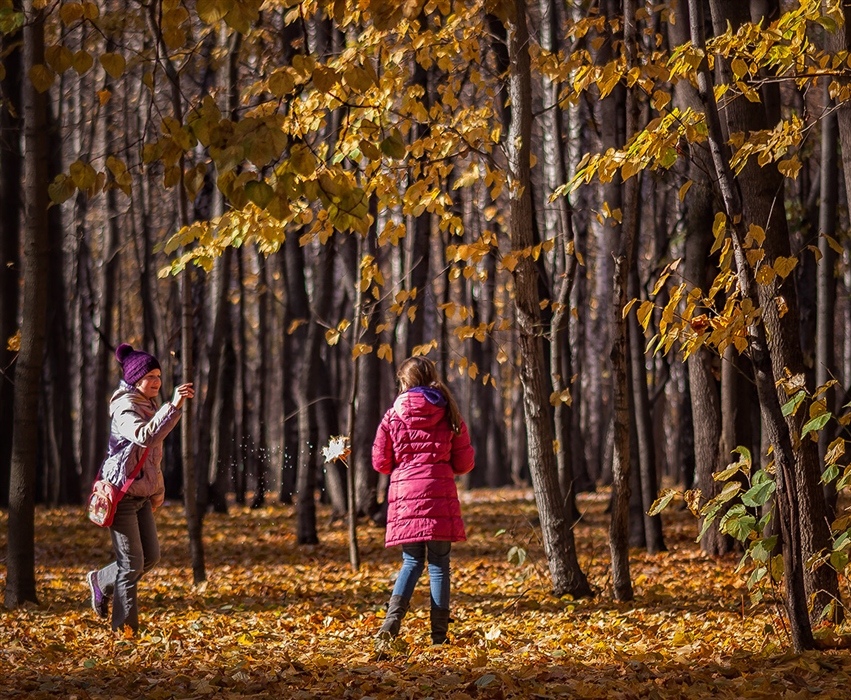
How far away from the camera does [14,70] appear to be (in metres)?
12.9

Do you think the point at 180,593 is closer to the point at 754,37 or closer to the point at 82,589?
the point at 82,589

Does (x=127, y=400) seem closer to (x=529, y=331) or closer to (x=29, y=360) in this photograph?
(x=29, y=360)

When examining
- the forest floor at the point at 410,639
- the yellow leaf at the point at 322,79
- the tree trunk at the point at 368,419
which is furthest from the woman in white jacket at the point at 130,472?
the tree trunk at the point at 368,419

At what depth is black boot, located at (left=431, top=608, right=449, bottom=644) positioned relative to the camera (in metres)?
5.40

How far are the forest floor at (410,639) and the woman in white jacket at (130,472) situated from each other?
322mm

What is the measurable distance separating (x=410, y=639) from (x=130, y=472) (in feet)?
6.87

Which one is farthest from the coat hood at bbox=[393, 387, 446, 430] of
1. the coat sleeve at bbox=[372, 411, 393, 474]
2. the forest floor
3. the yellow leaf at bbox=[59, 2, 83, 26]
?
the yellow leaf at bbox=[59, 2, 83, 26]

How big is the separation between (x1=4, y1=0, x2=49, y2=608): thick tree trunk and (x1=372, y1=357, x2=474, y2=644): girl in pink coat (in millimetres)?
3205

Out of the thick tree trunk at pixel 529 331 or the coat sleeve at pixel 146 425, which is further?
the thick tree trunk at pixel 529 331

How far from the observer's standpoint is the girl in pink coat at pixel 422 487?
5281 mm

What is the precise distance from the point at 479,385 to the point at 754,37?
764 inches

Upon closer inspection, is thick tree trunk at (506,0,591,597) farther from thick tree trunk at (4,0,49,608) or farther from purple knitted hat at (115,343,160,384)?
thick tree trunk at (4,0,49,608)

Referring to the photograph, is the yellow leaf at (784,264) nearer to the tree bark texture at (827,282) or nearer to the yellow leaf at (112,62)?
the yellow leaf at (112,62)

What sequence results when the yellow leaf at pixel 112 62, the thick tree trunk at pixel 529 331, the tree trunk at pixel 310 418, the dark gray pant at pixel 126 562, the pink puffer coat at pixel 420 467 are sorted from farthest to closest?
the tree trunk at pixel 310 418 → the thick tree trunk at pixel 529 331 → the dark gray pant at pixel 126 562 → the pink puffer coat at pixel 420 467 → the yellow leaf at pixel 112 62
